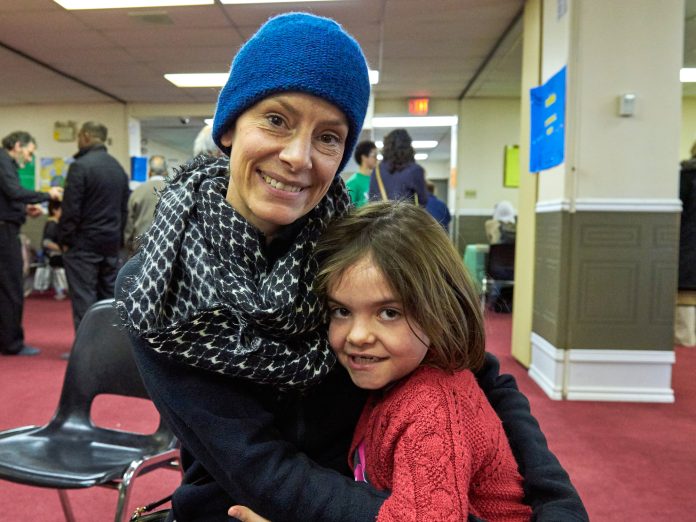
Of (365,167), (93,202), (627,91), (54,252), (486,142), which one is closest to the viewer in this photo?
(627,91)

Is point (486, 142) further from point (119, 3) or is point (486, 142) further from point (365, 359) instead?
point (365, 359)

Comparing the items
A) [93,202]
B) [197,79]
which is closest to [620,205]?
[93,202]

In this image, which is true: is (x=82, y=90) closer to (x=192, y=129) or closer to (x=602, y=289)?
(x=192, y=129)

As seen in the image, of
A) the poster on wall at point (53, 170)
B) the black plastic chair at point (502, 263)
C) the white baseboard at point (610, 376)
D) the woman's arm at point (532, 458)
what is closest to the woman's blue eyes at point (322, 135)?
the woman's arm at point (532, 458)

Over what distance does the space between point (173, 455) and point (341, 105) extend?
971 mm

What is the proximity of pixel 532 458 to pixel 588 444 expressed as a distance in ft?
6.31

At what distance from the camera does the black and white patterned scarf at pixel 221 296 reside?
670mm

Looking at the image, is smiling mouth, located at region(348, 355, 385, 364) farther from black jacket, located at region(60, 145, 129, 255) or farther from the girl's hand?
black jacket, located at region(60, 145, 129, 255)

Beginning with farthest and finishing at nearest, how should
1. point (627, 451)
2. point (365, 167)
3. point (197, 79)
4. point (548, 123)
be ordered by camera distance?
point (197, 79), point (365, 167), point (548, 123), point (627, 451)

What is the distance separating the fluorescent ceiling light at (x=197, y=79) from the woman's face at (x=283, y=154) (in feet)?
19.3

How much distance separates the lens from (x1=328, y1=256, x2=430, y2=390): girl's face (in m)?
0.77

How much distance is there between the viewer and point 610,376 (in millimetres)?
3086

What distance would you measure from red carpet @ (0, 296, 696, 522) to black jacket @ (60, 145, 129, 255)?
82cm

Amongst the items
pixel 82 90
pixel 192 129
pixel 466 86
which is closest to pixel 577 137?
pixel 466 86
